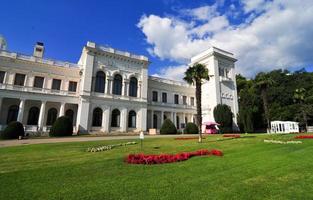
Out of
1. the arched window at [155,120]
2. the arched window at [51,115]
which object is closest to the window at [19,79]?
the arched window at [51,115]

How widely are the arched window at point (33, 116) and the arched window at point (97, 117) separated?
8.81 m

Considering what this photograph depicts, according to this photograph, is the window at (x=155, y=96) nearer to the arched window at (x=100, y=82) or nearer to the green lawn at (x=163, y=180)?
the arched window at (x=100, y=82)

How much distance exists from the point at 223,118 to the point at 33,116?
111ft

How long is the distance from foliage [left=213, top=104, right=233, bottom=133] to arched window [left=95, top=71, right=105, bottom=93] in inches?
915

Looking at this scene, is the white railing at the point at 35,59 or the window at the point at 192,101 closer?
the white railing at the point at 35,59

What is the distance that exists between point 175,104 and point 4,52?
3157cm

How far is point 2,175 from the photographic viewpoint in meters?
6.89

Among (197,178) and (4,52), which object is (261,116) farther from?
(4,52)

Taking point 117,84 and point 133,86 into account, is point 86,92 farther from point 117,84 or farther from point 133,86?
point 133,86

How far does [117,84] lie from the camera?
35.6 metres

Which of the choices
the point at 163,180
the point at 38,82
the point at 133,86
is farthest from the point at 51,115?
the point at 163,180

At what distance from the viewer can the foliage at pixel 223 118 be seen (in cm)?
3931

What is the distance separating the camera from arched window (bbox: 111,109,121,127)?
34.0m

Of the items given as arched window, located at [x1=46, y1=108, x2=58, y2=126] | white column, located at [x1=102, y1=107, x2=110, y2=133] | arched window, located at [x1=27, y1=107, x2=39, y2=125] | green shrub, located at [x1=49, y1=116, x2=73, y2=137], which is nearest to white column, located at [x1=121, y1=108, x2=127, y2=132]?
white column, located at [x1=102, y1=107, x2=110, y2=133]
